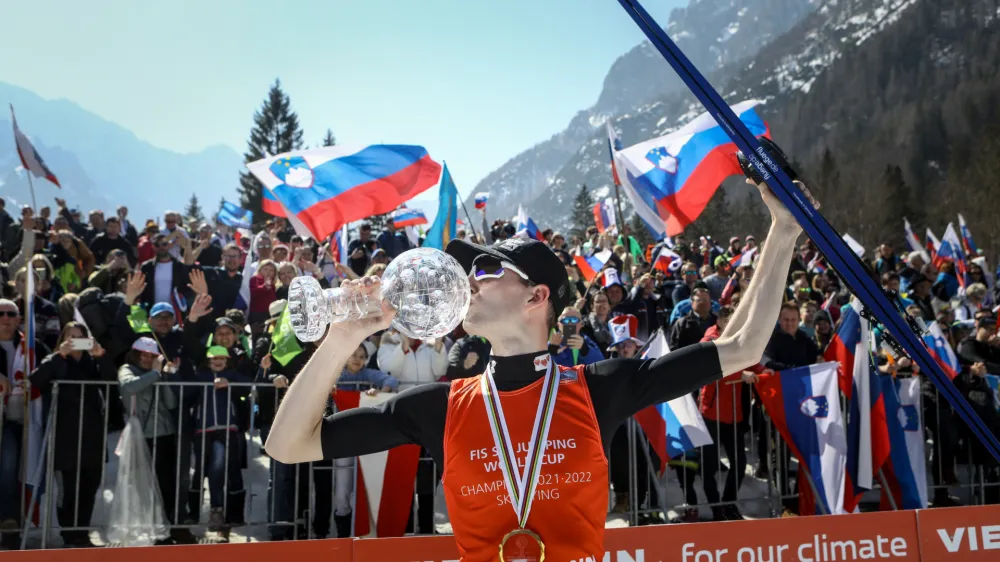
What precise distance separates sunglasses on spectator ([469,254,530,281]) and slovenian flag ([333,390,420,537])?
5.01 m

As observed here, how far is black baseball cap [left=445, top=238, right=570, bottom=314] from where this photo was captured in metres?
2.81

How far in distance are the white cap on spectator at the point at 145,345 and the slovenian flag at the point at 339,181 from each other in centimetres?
344

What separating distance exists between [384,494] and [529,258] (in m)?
5.34

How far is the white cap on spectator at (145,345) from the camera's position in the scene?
25.4 feet

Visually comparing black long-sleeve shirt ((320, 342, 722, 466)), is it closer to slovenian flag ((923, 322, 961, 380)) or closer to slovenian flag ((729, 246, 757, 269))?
slovenian flag ((923, 322, 961, 380))

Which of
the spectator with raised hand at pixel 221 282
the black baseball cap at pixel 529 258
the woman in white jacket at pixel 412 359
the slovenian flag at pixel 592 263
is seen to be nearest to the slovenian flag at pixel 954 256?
the slovenian flag at pixel 592 263

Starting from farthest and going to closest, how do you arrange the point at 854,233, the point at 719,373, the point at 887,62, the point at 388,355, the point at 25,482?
the point at 887,62 < the point at 854,233 < the point at 388,355 < the point at 25,482 < the point at 719,373

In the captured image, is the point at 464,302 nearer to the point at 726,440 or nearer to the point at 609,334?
the point at 726,440

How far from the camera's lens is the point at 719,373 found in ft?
8.94

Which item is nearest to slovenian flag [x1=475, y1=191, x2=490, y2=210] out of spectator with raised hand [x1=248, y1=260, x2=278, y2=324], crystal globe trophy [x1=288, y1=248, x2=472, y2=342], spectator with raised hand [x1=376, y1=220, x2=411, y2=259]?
spectator with raised hand [x1=376, y1=220, x2=411, y2=259]

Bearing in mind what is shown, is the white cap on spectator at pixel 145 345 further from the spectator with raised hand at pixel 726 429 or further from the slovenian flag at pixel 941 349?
the slovenian flag at pixel 941 349

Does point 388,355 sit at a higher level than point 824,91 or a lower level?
lower

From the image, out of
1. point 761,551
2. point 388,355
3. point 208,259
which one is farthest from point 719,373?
point 208,259

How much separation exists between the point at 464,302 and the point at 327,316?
46 cm
